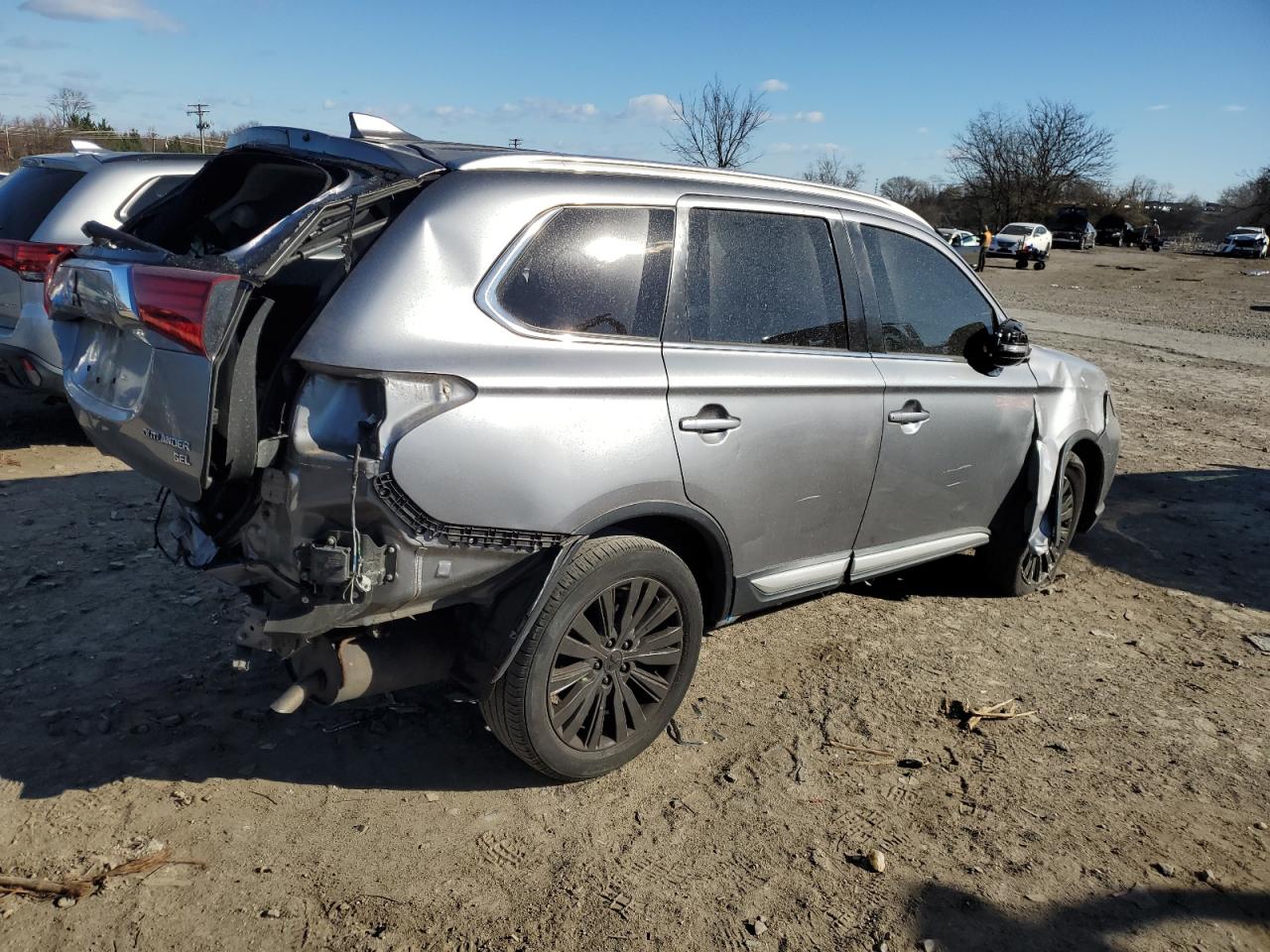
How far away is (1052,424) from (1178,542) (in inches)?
76.5

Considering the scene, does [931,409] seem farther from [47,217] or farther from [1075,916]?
[47,217]

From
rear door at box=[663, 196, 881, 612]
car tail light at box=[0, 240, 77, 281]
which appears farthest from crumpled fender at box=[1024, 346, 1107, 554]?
car tail light at box=[0, 240, 77, 281]

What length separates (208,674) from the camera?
4.08m

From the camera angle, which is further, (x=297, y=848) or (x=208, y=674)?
(x=208, y=674)

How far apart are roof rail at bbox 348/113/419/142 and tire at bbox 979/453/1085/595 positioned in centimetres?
343

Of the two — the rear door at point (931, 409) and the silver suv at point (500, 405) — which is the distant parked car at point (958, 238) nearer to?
the rear door at point (931, 409)

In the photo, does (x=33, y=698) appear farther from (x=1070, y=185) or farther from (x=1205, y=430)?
(x=1070, y=185)

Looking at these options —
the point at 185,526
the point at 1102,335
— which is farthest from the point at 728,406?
the point at 1102,335

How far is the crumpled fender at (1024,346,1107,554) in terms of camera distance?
5027mm

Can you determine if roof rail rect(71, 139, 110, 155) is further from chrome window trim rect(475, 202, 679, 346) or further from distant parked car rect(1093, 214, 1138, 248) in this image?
distant parked car rect(1093, 214, 1138, 248)

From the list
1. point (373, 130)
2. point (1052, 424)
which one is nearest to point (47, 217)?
point (373, 130)

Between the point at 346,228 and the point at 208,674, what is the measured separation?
83.5 inches

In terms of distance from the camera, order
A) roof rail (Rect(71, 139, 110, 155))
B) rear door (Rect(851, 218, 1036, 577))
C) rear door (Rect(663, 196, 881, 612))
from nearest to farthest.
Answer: rear door (Rect(663, 196, 881, 612)) → rear door (Rect(851, 218, 1036, 577)) → roof rail (Rect(71, 139, 110, 155))

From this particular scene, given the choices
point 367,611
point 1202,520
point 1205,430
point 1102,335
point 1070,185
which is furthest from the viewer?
point 1070,185
